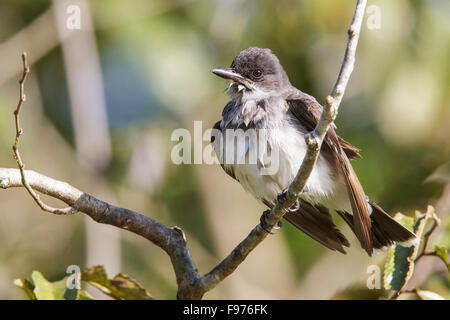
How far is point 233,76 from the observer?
4.36 m

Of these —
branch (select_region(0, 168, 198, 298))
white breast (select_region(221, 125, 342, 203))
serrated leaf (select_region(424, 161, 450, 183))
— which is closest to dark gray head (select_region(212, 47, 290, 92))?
white breast (select_region(221, 125, 342, 203))

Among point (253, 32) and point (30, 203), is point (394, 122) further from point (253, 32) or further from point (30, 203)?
point (30, 203)

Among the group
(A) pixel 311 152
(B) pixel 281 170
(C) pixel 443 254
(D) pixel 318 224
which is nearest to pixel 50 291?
(A) pixel 311 152

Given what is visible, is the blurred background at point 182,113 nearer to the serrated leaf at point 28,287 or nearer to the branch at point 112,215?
the branch at point 112,215

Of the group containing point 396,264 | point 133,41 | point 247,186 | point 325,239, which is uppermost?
point 133,41

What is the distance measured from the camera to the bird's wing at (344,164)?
152 inches

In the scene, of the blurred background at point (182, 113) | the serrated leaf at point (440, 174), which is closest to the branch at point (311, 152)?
the serrated leaf at point (440, 174)

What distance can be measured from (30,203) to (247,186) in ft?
11.1

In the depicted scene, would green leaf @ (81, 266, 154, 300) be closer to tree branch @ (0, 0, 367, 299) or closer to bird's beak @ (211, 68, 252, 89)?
tree branch @ (0, 0, 367, 299)

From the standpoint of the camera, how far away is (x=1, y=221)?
6699mm

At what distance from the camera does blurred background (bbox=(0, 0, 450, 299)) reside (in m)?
5.49

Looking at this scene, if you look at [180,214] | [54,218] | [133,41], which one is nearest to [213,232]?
[180,214]

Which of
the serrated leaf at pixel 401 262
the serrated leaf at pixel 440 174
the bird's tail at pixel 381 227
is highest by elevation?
the serrated leaf at pixel 440 174

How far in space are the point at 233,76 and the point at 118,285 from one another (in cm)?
174
